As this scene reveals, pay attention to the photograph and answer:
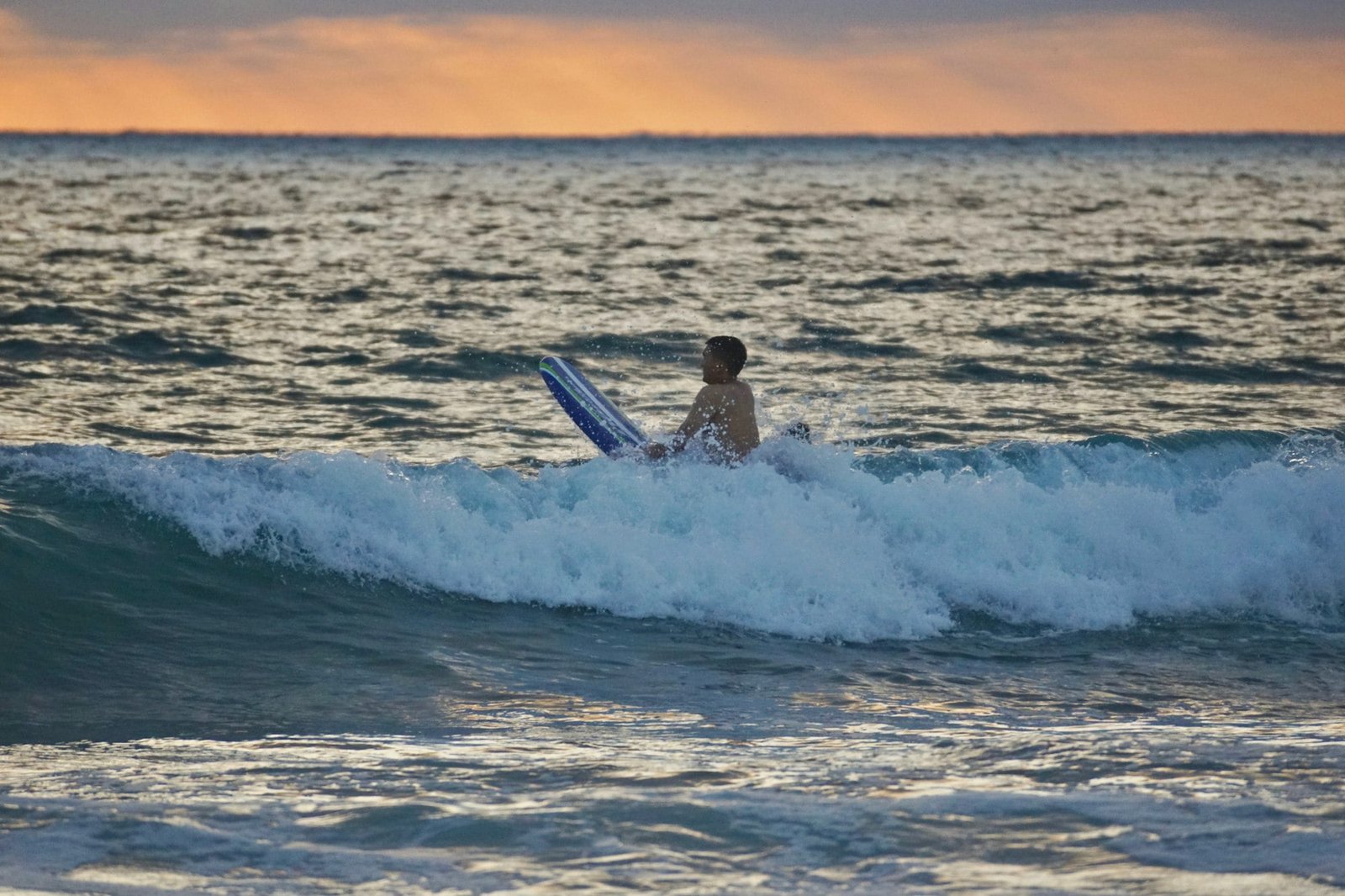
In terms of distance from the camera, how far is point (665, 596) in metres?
9.27

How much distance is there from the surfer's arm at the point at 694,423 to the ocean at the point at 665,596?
0.68 ft

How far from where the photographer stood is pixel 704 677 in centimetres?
775

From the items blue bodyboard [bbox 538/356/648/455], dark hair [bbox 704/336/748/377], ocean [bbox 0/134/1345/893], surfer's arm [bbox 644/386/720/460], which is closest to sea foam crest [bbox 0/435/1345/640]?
ocean [bbox 0/134/1345/893]

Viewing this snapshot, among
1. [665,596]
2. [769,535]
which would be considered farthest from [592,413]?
[665,596]

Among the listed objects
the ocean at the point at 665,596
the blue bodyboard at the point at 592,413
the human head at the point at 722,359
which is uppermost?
the human head at the point at 722,359

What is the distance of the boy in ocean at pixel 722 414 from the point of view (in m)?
10.3

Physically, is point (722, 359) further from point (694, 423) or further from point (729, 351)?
point (694, 423)

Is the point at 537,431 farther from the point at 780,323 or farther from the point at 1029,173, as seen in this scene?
the point at 1029,173

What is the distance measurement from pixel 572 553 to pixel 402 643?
168 centimetres

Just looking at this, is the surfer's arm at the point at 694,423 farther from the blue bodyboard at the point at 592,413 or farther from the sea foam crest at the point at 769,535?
the blue bodyboard at the point at 592,413

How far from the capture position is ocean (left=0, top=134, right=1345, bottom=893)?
492cm

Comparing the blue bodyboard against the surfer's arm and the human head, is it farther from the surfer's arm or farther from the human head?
the human head

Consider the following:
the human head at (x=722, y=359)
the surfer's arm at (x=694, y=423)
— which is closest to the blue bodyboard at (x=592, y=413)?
the surfer's arm at (x=694, y=423)

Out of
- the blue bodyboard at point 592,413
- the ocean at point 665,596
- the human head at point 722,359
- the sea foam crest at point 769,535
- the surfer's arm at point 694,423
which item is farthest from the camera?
the blue bodyboard at point 592,413
